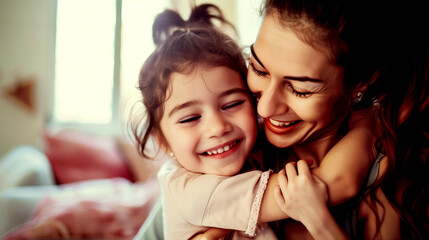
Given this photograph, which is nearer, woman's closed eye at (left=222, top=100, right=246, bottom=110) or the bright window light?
woman's closed eye at (left=222, top=100, right=246, bottom=110)

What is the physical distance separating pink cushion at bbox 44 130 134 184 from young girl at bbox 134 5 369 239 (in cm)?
202

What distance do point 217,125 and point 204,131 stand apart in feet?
0.11

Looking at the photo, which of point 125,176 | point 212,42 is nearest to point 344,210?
point 212,42

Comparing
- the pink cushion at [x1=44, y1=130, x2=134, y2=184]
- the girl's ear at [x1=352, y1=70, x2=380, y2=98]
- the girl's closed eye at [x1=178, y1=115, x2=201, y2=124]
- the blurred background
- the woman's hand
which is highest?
the girl's ear at [x1=352, y1=70, x2=380, y2=98]

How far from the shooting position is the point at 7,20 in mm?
2754

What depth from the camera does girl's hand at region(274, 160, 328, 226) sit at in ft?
1.93

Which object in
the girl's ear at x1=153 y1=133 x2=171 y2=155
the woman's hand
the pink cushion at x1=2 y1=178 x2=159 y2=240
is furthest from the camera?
the pink cushion at x1=2 y1=178 x2=159 y2=240

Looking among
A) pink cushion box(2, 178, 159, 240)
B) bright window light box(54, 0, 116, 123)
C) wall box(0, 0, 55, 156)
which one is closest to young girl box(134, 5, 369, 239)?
pink cushion box(2, 178, 159, 240)

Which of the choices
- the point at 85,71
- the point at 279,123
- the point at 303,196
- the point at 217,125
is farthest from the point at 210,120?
the point at 85,71

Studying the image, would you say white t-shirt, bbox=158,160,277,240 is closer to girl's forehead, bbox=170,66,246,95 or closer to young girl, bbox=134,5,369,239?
young girl, bbox=134,5,369,239

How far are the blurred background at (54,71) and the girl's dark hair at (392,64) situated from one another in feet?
7.18

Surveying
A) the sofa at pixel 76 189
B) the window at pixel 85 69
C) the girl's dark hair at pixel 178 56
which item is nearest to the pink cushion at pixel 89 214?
the sofa at pixel 76 189

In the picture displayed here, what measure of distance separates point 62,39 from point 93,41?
266mm

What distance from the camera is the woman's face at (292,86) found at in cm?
61
